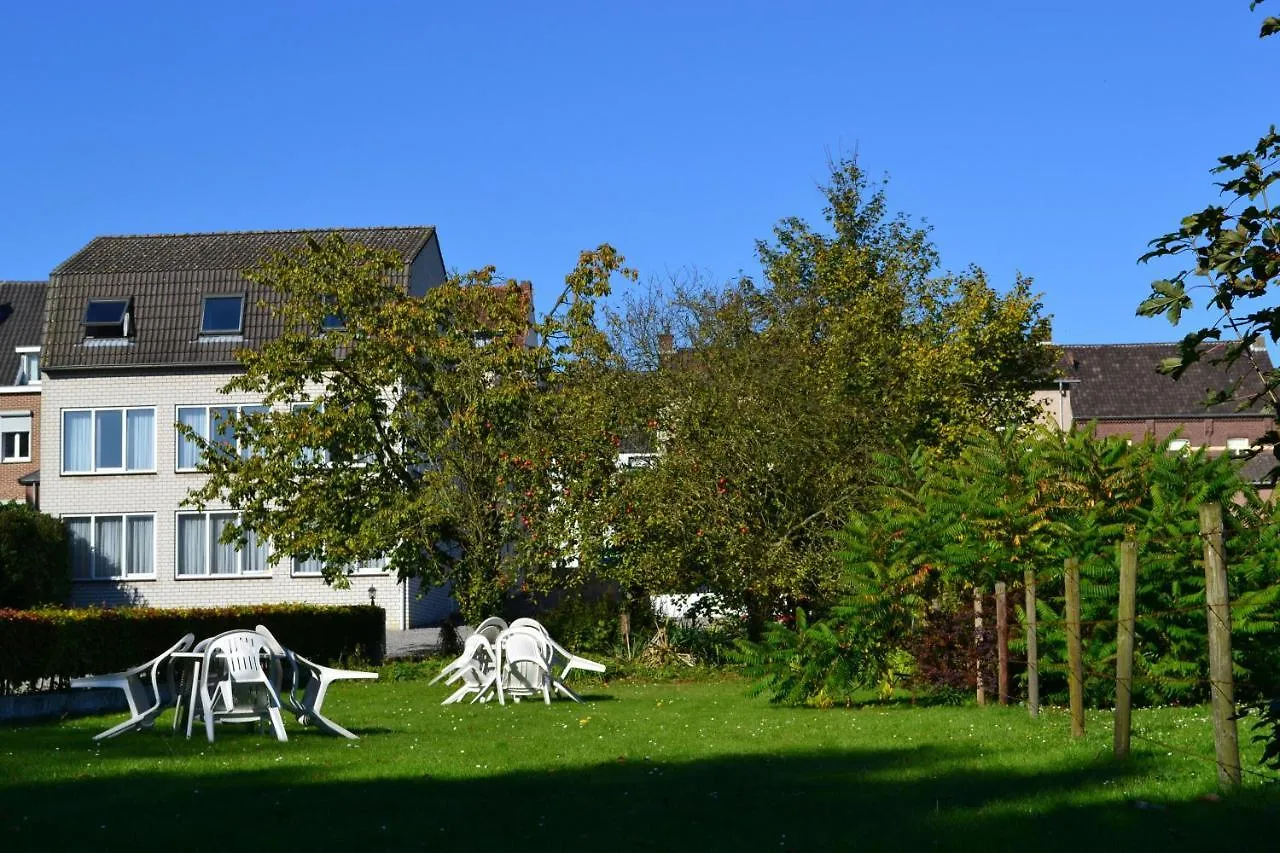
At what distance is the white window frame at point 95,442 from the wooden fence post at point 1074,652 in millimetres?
35115

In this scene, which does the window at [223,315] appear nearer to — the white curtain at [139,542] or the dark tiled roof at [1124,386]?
the white curtain at [139,542]

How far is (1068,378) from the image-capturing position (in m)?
78.8

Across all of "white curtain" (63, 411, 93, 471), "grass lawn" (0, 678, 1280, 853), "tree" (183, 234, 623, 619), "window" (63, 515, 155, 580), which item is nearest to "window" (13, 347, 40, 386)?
"white curtain" (63, 411, 93, 471)

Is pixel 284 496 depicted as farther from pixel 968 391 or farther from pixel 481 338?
pixel 968 391

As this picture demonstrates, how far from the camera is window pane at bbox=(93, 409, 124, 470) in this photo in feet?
142

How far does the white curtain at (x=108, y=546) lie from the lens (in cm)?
4306

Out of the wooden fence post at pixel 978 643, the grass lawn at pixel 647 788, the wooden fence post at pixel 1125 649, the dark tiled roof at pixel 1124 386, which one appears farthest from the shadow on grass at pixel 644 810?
the dark tiled roof at pixel 1124 386

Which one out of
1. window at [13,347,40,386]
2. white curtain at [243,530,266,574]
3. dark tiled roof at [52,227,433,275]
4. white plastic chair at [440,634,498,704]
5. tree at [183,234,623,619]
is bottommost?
white plastic chair at [440,634,498,704]

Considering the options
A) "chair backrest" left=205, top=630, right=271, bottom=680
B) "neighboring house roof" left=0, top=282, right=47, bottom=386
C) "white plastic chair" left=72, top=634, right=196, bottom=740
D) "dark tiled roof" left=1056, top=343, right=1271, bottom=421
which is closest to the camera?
"white plastic chair" left=72, top=634, right=196, bottom=740

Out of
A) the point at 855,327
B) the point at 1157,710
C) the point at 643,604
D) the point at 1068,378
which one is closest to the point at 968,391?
the point at 855,327

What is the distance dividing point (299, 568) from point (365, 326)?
50.3 ft

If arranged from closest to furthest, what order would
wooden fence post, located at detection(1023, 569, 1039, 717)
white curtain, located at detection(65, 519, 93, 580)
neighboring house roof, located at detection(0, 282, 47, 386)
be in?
wooden fence post, located at detection(1023, 569, 1039, 717), white curtain, located at detection(65, 519, 93, 580), neighboring house roof, located at detection(0, 282, 47, 386)

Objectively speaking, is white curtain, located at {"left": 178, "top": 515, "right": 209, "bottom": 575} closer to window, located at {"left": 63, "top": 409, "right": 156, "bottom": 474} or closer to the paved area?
window, located at {"left": 63, "top": 409, "right": 156, "bottom": 474}

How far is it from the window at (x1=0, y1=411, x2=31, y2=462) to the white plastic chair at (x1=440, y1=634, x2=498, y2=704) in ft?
117
